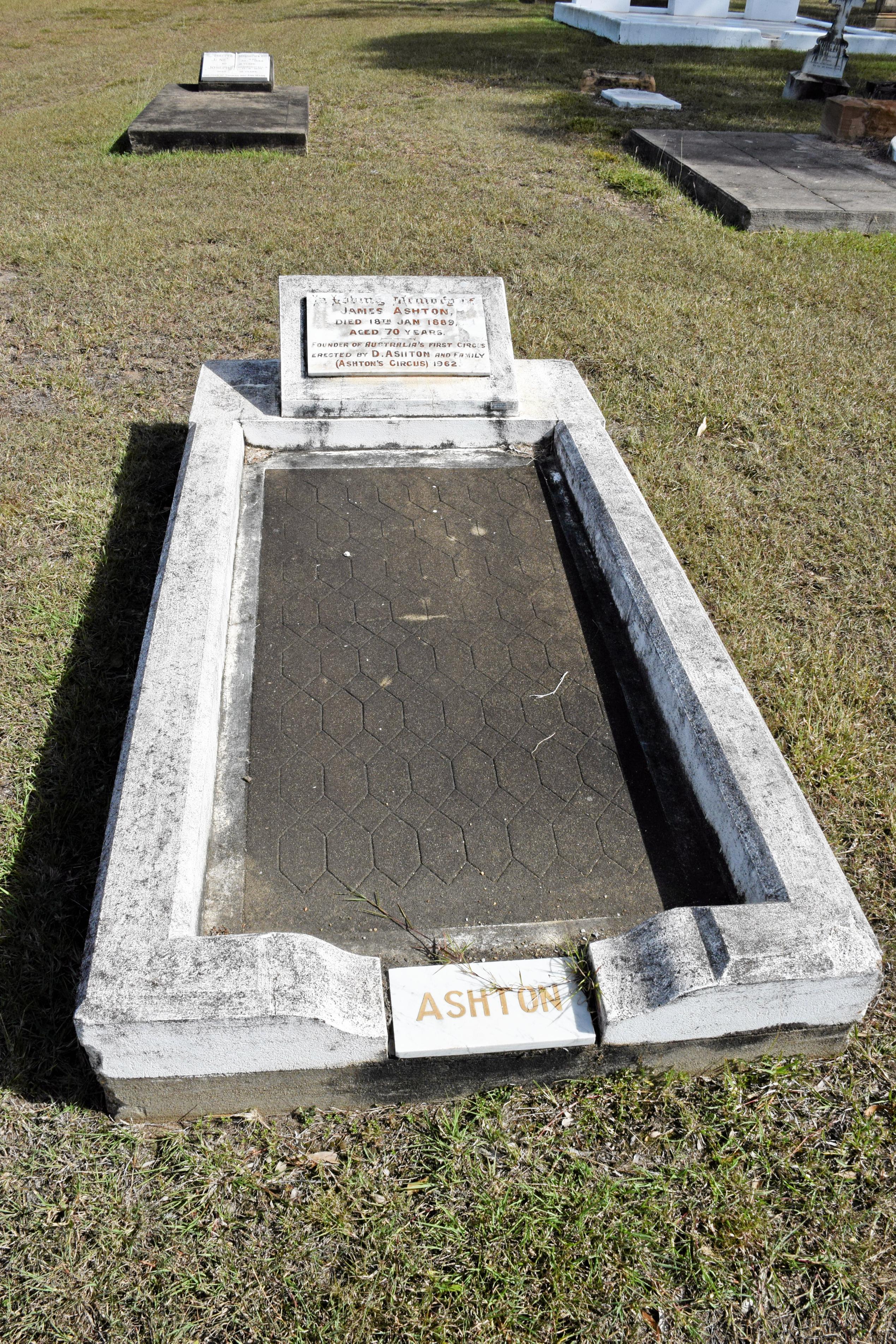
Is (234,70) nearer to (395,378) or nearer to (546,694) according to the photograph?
(395,378)

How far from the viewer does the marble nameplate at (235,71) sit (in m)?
10.2

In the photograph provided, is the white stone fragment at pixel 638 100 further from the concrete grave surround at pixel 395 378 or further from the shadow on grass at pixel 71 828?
the shadow on grass at pixel 71 828

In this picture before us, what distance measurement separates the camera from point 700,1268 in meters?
1.93

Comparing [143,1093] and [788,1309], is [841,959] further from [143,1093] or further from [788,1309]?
[143,1093]

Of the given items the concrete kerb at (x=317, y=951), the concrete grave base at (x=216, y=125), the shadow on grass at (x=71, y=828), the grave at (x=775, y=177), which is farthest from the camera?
the concrete grave base at (x=216, y=125)

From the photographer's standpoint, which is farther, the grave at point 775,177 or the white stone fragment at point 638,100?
the white stone fragment at point 638,100

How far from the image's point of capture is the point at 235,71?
33.6 feet

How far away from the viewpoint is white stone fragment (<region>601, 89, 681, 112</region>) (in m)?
11.2

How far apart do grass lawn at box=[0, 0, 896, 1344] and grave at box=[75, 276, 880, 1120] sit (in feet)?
0.55

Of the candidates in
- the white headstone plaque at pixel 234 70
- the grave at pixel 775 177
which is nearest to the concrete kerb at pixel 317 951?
the grave at pixel 775 177

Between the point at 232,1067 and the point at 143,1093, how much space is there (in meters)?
0.23

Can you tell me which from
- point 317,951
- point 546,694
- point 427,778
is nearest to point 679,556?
point 546,694

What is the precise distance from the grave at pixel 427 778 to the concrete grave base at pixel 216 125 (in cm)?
610

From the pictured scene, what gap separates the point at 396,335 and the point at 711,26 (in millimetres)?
15557
